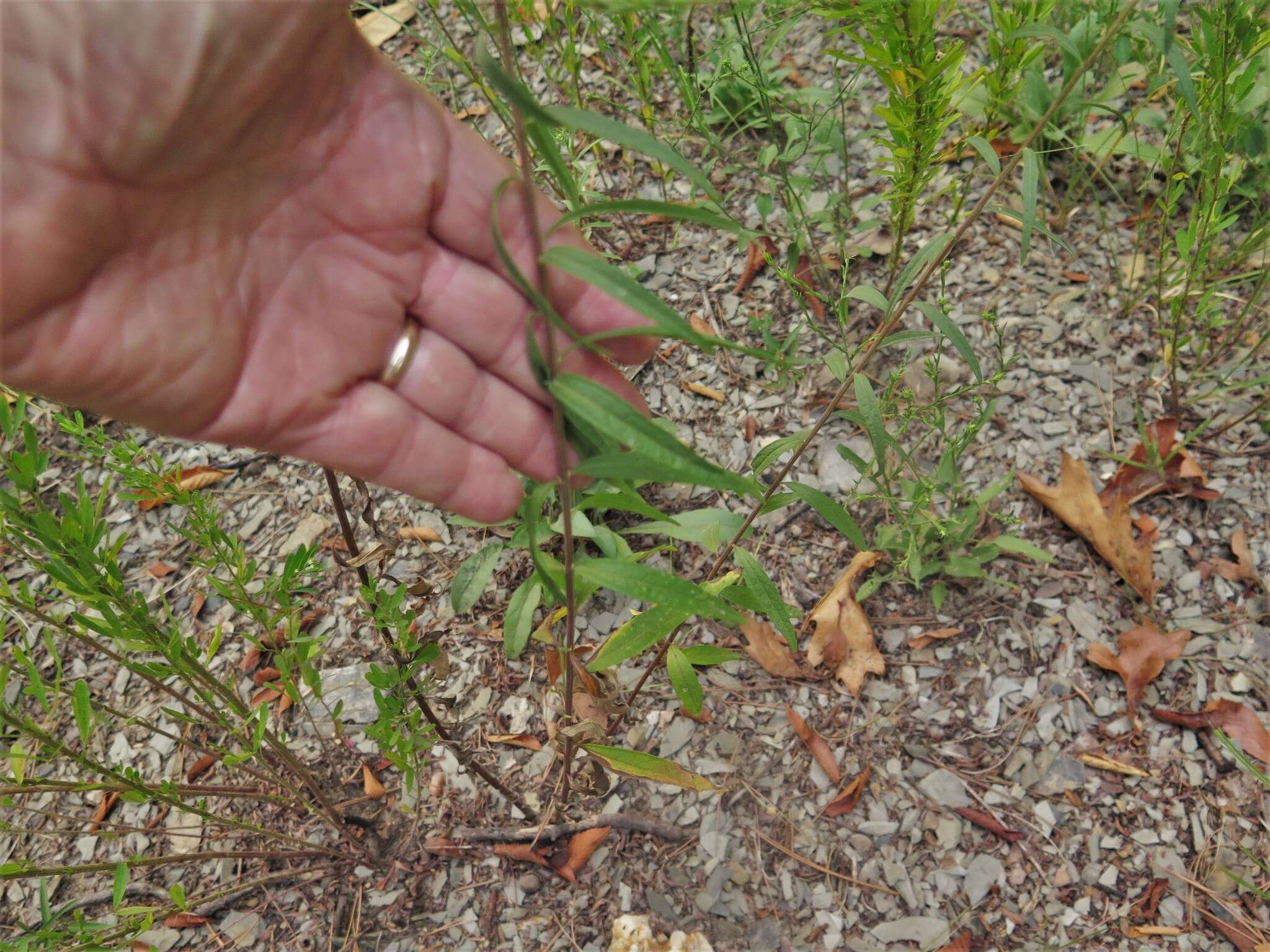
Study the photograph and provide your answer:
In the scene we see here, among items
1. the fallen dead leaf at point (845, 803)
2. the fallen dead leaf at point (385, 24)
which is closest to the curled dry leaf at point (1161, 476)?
the fallen dead leaf at point (845, 803)

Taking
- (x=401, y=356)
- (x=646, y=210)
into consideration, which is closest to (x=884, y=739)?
(x=401, y=356)

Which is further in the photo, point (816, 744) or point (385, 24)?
point (385, 24)

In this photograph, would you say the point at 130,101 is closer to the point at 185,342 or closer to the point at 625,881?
the point at 185,342

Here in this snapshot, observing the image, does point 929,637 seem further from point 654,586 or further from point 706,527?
point 654,586

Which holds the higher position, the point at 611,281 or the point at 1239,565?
the point at 611,281

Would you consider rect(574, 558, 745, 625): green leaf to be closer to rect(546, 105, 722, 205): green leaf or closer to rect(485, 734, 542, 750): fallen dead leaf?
rect(546, 105, 722, 205): green leaf

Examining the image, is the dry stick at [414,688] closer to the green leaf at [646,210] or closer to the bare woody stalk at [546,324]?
the bare woody stalk at [546,324]

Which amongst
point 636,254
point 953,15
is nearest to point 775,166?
point 636,254
